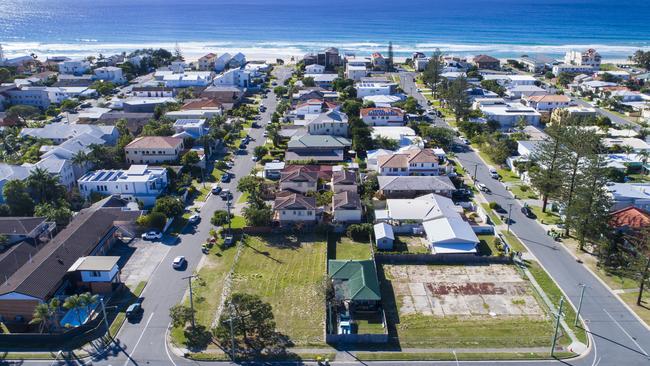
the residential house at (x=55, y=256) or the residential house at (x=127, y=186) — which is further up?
the residential house at (x=127, y=186)

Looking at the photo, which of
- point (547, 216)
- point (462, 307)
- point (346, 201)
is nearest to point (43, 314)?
point (346, 201)

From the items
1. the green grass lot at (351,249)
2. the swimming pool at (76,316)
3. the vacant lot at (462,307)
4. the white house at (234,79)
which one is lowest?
the vacant lot at (462,307)

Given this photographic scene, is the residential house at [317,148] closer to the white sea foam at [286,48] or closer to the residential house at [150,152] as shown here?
the residential house at [150,152]

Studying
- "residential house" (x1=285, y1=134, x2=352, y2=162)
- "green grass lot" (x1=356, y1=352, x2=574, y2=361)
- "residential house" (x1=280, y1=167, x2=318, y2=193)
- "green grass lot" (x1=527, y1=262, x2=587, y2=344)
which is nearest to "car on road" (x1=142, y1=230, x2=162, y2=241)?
"residential house" (x1=280, y1=167, x2=318, y2=193)

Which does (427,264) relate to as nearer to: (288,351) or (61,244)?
(288,351)

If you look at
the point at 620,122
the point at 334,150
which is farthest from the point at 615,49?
the point at 334,150

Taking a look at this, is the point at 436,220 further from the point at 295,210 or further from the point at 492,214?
the point at 295,210

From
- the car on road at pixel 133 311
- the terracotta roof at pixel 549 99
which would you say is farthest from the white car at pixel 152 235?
the terracotta roof at pixel 549 99
